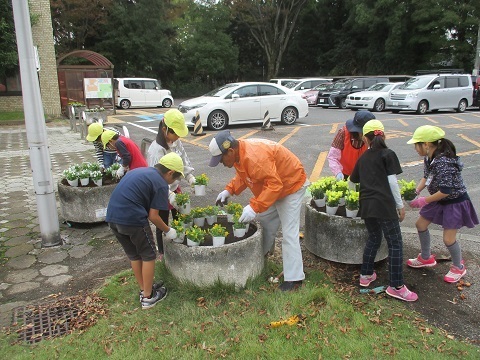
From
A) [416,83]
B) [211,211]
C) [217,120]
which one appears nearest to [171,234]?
[211,211]

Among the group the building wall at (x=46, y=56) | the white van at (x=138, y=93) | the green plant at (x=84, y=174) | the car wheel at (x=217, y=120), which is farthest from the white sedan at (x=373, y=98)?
the green plant at (x=84, y=174)

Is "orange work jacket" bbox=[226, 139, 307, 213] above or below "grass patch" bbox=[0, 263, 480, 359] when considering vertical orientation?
above

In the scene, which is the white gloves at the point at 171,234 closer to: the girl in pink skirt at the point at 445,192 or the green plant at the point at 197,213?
the green plant at the point at 197,213

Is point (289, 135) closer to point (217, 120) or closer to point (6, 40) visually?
point (217, 120)

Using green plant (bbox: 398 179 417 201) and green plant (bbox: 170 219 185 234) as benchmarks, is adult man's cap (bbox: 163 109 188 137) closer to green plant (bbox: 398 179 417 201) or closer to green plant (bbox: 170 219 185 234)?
green plant (bbox: 170 219 185 234)

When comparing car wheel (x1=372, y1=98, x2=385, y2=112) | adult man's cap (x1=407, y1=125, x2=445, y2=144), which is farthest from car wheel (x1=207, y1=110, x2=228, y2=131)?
adult man's cap (x1=407, y1=125, x2=445, y2=144)

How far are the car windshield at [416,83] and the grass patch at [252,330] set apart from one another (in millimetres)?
16487

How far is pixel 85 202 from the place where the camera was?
220 inches

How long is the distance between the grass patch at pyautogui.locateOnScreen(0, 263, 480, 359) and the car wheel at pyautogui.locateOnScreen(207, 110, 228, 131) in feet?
34.2

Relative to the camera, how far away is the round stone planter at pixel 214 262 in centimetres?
361

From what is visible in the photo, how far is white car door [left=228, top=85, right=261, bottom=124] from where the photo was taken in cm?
1406

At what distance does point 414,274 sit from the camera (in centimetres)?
417

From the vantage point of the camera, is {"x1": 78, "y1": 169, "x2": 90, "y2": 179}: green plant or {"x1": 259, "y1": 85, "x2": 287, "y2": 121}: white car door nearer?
{"x1": 78, "y1": 169, "x2": 90, "y2": 179}: green plant

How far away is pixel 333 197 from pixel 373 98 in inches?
633
